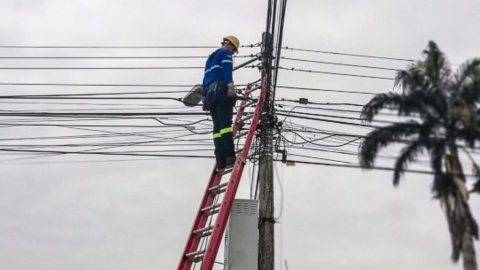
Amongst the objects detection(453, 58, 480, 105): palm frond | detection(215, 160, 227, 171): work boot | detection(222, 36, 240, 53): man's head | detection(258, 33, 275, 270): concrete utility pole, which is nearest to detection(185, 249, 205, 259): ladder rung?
detection(215, 160, 227, 171): work boot

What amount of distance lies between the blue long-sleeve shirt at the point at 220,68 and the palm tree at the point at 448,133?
11.2 ft

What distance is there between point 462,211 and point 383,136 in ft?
3.28

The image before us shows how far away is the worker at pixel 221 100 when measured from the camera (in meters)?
8.92

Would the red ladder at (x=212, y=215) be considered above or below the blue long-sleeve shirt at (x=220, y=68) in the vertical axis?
below

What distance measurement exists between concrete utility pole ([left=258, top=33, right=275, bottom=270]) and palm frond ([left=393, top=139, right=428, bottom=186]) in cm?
405

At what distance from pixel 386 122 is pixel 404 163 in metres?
0.46

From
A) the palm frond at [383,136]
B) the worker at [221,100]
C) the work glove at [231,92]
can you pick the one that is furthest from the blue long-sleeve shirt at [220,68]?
the palm frond at [383,136]

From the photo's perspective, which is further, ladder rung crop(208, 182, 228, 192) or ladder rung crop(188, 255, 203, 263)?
ladder rung crop(208, 182, 228, 192)

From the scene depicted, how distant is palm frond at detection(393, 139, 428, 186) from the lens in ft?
19.1

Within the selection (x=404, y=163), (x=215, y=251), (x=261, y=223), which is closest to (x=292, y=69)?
(x=261, y=223)

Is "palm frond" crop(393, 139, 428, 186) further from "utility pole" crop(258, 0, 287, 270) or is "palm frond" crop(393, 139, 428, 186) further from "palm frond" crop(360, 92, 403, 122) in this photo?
"utility pole" crop(258, 0, 287, 270)

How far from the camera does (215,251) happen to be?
7570 millimetres

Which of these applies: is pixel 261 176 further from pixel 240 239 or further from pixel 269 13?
pixel 269 13

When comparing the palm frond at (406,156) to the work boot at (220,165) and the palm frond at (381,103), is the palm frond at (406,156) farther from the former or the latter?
the work boot at (220,165)
